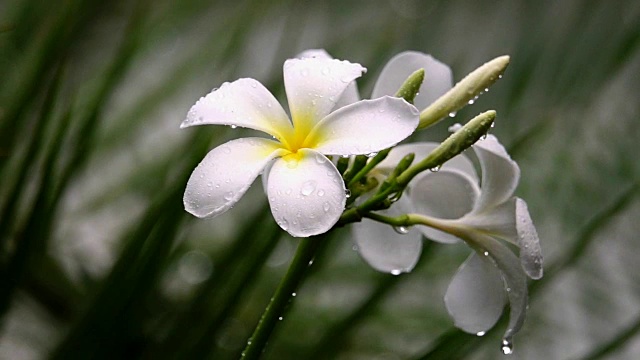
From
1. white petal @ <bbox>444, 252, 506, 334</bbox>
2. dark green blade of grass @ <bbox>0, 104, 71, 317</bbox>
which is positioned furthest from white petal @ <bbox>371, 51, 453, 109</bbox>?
dark green blade of grass @ <bbox>0, 104, 71, 317</bbox>

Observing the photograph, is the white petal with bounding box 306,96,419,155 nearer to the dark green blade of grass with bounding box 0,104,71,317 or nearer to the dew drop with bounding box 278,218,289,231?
the dew drop with bounding box 278,218,289,231

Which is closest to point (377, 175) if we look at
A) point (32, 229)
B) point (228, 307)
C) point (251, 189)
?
point (228, 307)

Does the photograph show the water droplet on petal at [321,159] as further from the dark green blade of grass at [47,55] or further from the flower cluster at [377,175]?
the dark green blade of grass at [47,55]

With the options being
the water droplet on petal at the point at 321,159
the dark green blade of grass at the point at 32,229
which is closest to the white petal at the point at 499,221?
the water droplet on petal at the point at 321,159

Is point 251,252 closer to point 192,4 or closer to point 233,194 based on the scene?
point 233,194

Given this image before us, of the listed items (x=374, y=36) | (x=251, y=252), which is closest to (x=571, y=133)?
(x=374, y=36)
